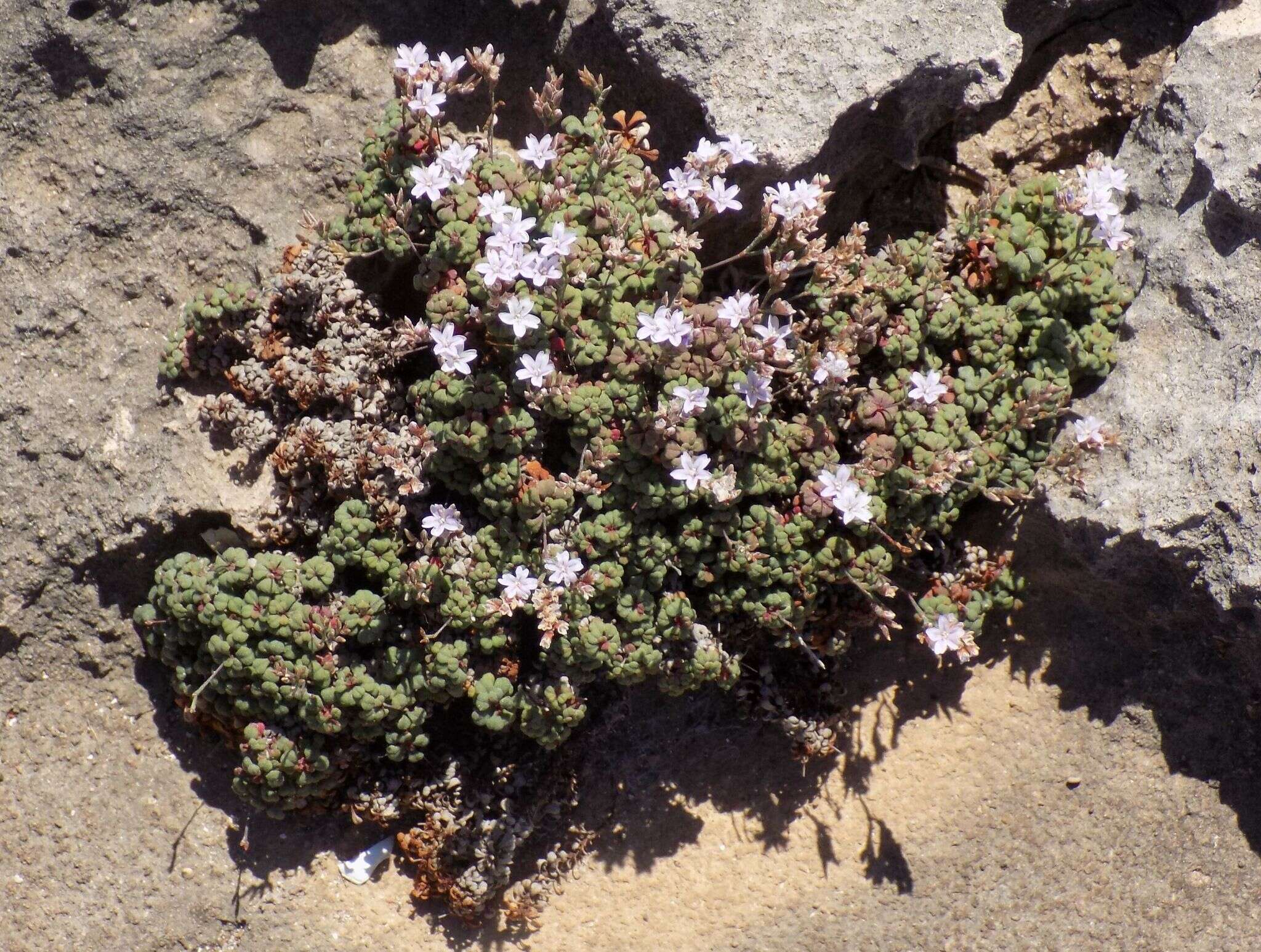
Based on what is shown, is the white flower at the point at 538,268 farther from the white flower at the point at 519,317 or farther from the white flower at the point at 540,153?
the white flower at the point at 540,153

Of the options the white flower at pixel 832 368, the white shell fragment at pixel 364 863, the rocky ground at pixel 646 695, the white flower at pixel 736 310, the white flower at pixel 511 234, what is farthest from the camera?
the white shell fragment at pixel 364 863

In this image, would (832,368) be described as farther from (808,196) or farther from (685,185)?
(685,185)

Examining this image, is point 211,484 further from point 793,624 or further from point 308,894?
point 793,624

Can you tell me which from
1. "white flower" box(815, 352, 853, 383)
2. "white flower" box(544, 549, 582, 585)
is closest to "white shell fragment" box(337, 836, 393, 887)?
"white flower" box(544, 549, 582, 585)

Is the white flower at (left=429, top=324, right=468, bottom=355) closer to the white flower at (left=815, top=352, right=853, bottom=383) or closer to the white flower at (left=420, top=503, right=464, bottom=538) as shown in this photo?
the white flower at (left=420, top=503, right=464, bottom=538)

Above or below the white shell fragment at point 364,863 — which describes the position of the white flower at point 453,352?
above

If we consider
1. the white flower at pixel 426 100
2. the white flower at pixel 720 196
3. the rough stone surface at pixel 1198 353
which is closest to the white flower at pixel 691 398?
the white flower at pixel 720 196

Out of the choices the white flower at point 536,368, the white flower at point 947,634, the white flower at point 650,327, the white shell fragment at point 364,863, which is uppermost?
the white flower at point 650,327
